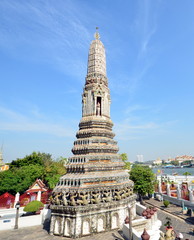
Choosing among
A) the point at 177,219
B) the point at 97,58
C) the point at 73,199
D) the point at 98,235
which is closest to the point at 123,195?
the point at 98,235

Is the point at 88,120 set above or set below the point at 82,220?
above

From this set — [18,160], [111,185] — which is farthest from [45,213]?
[18,160]

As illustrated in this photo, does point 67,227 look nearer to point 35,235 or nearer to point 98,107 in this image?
point 35,235

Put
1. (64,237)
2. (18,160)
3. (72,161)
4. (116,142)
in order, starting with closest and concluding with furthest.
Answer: (64,237) < (72,161) < (116,142) < (18,160)

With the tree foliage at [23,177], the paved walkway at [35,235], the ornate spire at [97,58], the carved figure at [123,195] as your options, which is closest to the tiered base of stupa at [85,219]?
the paved walkway at [35,235]

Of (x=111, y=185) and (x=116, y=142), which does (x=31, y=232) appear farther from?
(x=116, y=142)

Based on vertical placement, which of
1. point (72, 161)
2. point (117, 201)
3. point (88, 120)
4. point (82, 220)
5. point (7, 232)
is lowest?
point (7, 232)

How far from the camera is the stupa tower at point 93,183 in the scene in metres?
16.1

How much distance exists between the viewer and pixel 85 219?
15992 millimetres

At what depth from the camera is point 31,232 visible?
56.9ft

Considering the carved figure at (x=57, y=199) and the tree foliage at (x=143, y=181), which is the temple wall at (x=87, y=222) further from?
the tree foliage at (x=143, y=181)

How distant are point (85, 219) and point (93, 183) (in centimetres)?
341

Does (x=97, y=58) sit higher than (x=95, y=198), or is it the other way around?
(x=97, y=58)

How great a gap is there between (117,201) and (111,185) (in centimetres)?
173
